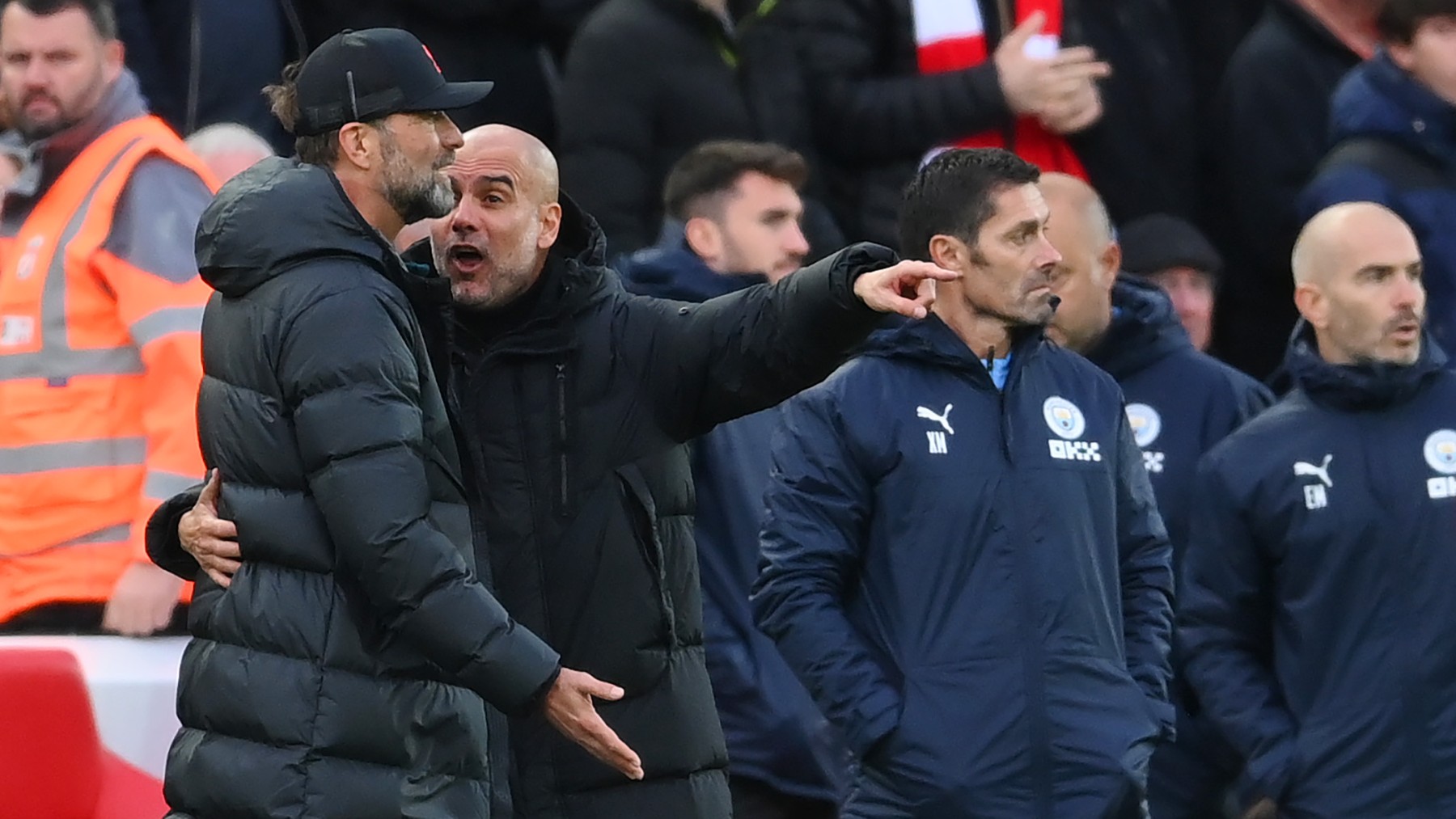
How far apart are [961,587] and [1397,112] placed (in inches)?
126

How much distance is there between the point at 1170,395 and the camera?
7.48 m

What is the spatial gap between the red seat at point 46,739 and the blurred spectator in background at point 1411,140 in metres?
3.93

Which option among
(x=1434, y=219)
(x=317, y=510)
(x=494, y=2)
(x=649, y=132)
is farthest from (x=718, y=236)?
(x=317, y=510)

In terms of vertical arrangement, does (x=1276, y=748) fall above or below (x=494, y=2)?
below

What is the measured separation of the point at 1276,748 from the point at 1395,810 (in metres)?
0.31

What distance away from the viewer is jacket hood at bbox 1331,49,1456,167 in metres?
8.32

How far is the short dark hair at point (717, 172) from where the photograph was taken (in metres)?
7.40

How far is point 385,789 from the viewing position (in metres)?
4.76

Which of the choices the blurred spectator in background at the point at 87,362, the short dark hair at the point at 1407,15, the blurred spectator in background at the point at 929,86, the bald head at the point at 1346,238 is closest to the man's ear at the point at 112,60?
the blurred spectator in background at the point at 87,362

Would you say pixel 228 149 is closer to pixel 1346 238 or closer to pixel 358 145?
pixel 1346 238

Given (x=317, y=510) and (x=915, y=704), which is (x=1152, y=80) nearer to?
(x=915, y=704)

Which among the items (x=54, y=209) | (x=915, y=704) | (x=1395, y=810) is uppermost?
(x=54, y=209)

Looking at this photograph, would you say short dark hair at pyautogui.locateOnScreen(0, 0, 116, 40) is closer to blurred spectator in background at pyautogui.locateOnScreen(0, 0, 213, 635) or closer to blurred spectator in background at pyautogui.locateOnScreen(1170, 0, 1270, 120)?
blurred spectator in background at pyautogui.locateOnScreen(0, 0, 213, 635)

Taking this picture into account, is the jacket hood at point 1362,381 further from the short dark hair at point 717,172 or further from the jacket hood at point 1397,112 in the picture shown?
the jacket hood at point 1397,112
